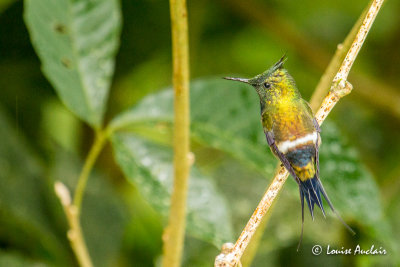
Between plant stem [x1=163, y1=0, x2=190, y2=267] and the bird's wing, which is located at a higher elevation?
plant stem [x1=163, y1=0, x2=190, y2=267]

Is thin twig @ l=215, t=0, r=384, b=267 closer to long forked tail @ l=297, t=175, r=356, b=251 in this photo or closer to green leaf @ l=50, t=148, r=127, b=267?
long forked tail @ l=297, t=175, r=356, b=251

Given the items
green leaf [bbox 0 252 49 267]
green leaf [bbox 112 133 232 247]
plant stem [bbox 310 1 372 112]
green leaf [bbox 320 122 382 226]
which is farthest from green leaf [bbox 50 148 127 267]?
plant stem [bbox 310 1 372 112]

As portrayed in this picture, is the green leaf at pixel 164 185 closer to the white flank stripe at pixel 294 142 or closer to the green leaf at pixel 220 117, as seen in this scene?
the green leaf at pixel 220 117

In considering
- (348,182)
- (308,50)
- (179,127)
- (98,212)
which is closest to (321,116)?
(179,127)

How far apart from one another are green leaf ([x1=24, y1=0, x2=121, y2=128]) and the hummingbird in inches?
15.7

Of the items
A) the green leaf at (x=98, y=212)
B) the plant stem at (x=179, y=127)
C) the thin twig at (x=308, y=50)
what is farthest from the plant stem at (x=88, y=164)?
the thin twig at (x=308, y=50)

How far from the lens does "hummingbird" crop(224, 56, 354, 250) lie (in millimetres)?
425

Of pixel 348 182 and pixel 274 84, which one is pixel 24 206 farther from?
pixel 274 84

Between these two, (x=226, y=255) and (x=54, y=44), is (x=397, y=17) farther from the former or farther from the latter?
(x=226, y=255)

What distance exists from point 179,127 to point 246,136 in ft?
0.97

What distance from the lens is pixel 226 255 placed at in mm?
427

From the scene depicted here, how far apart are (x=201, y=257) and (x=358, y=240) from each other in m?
0.34

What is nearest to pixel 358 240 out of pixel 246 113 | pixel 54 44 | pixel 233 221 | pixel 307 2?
pixel 233 221

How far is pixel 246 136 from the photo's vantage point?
81 cm
